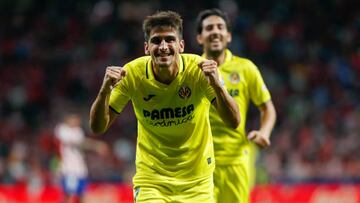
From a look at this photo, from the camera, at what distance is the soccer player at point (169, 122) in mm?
6617

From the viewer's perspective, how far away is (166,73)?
6574 mm

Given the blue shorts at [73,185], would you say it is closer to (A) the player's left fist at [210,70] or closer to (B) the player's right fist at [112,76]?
(B) the player's right fist at [112,76]

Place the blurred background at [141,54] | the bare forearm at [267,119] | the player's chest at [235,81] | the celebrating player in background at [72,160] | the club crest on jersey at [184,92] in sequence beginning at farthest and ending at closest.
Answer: the blurred background at [141,54] → the celebrating player in background at [72,160] → the player's chest at [235,81] → the bare forearm at [267,119] → the club crest on jersey at [184,92]

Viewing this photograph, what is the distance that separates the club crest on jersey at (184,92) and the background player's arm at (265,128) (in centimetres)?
147

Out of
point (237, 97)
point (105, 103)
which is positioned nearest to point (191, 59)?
point (105, 103)

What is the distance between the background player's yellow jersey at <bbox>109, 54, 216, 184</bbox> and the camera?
6.64m

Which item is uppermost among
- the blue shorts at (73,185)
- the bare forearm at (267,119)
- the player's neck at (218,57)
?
the player's neck at (218,57)

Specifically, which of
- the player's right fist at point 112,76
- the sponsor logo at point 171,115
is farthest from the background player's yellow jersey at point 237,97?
the player's right fist at point 112,76

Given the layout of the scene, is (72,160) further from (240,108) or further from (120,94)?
(120,94)

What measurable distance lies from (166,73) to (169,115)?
1.05ft

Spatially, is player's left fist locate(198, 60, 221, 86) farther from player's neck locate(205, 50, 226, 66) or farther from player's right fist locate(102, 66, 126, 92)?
player's neck locate(205, 50, 226, 66)

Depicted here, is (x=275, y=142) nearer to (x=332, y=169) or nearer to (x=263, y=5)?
(x=332, y=169)

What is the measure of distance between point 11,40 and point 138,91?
16.6 m

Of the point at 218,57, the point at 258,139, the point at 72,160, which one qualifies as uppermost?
the point at 218,57
